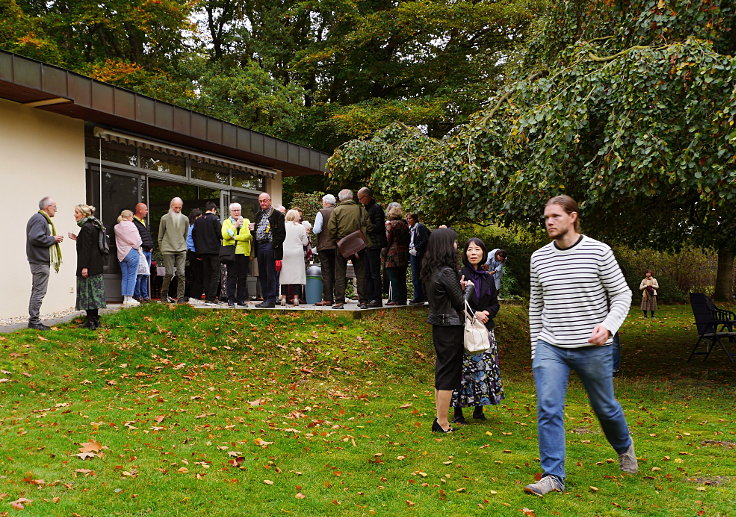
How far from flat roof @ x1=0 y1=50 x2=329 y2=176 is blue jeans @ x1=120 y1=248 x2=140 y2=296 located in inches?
98.7

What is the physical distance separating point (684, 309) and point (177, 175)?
18891 mm

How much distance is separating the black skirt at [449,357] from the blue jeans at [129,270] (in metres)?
7.20

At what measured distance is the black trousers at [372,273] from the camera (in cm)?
1165

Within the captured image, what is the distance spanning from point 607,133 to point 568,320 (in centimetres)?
518

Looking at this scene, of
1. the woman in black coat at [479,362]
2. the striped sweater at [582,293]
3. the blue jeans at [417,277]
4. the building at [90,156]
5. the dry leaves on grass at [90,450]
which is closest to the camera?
the striped sweater at [582,293]

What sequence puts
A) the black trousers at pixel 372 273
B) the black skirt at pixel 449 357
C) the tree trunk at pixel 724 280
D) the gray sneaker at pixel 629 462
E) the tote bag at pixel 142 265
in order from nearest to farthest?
the gray sneaker at pixel 629 462, the black skirt at pixel 449 357, the black trousers at pixel 372 273, the tote bag at pixel 142 265, the tree trunk at pixel 724 280

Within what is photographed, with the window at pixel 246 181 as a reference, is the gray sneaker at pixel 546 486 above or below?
below

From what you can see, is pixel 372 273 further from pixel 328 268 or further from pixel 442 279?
pixel 442 279

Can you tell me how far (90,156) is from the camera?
12609 millimetres

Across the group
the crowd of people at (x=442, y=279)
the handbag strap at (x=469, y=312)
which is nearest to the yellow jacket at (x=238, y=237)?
the crowd of people at (x=442, y=279)

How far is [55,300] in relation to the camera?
11.8 metres

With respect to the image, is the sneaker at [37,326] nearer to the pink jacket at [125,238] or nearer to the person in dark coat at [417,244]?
the pink jacket at [125,238]

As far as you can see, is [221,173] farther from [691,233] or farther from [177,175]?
[691,233]

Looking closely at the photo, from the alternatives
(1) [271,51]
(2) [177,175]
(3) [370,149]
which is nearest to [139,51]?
(1) [271,51]
